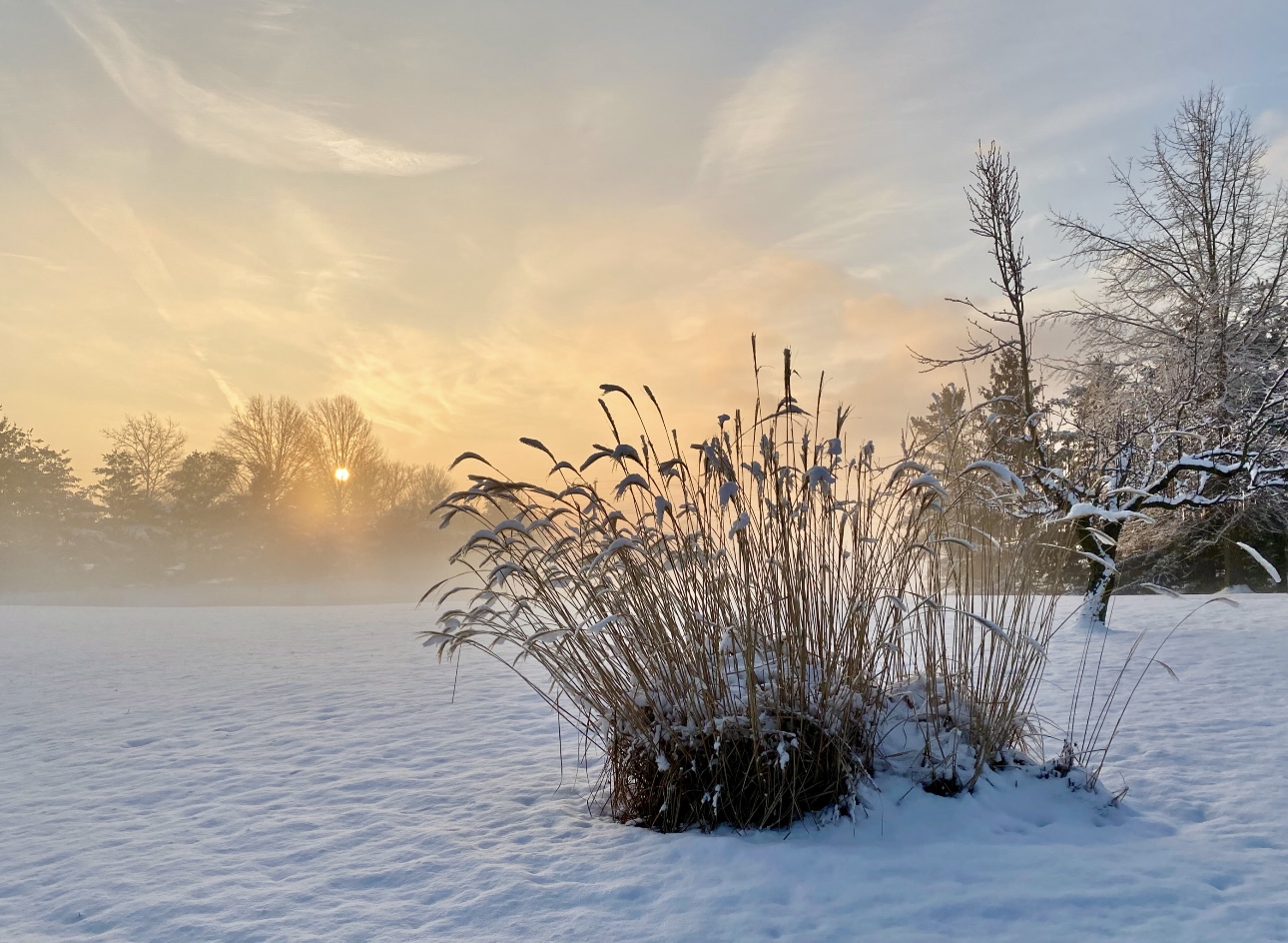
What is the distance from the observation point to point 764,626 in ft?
9.88

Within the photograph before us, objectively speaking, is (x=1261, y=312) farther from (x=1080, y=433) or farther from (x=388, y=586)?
(x=388, y=586)

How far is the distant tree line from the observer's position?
2409 cm

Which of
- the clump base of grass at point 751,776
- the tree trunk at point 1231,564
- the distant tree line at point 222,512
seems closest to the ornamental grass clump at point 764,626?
the clump base of grass at point 751,776

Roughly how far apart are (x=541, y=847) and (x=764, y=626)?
113cm

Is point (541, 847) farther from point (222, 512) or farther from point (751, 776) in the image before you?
point (222, 512)

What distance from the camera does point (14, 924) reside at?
236cm

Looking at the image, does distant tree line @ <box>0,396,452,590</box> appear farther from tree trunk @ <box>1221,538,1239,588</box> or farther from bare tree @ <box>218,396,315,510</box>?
tree trunk @ <box>1221,538,1239,588</box>

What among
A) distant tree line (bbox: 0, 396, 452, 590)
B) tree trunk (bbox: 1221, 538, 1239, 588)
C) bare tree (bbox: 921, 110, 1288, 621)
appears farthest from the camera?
distant tree line (bbox: 0, 396, 452, 590)

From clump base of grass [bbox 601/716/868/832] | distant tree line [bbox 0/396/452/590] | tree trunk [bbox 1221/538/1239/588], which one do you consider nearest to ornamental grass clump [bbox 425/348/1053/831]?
clump base of grass [bbox 601/716/868/832]

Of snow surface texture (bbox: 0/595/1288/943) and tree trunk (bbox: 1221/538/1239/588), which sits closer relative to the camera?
snow surface texture (bbox: 0/595/1288/943)

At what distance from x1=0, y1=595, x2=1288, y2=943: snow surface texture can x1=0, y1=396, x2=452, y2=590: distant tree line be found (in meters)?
21.6

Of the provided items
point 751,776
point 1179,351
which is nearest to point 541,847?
point 751,776

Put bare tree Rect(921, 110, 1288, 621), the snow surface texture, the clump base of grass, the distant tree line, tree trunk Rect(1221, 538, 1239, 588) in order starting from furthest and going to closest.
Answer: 1. the distant tree line
2. tree trunk Rect(1221, 538, 1239, 588)
3. bare tree Rect(921, 110, 1288, 621)
4. the clump base of grass
5. the snow surface texture

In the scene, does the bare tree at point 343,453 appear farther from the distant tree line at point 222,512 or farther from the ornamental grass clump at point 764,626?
the ornamental grass clump at point 764,626
